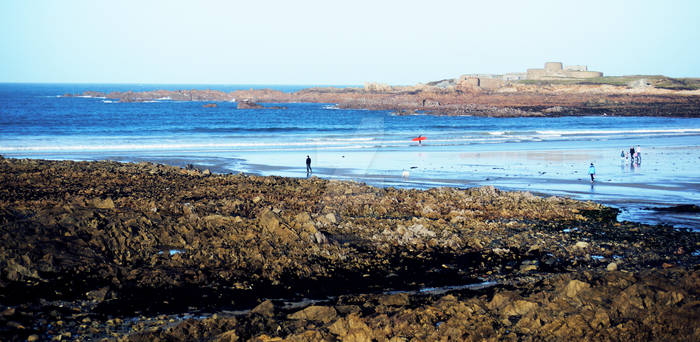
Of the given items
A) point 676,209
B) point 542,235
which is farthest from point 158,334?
point 676,209

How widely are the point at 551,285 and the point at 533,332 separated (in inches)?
91.0

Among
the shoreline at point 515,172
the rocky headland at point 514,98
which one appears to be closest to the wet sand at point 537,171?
the shoreline at point 515,172

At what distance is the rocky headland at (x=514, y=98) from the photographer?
7962cm

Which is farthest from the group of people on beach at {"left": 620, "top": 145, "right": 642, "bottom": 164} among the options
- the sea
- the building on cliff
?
the building on cliff

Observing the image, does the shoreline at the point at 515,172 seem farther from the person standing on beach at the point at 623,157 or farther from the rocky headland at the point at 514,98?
the rocky headland at the point at 514,98

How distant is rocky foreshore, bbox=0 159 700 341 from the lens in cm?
723

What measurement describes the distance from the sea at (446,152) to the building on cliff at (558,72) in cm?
8438

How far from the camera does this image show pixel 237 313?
8.10 meters

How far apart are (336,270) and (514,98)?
94.8m

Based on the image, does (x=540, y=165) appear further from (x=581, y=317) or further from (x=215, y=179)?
(x=581, y=317)

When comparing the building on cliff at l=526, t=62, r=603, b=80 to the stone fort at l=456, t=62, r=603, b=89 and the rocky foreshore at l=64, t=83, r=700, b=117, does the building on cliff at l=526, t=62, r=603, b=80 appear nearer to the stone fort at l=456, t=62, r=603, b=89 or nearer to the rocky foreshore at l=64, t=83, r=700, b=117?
the stone fort at l=456, t=62, r=603, b=89

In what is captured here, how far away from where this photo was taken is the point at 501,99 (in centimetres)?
9744

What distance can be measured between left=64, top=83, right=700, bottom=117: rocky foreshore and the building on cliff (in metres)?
27.6

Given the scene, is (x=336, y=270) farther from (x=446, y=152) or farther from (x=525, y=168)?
(x=446, y=152)
